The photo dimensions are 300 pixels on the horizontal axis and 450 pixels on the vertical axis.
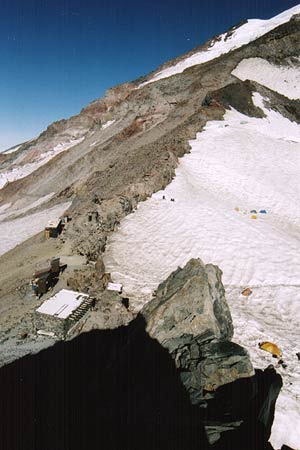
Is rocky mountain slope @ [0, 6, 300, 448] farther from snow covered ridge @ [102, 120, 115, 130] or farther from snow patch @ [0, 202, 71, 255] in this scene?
snow covered ridge @ [102, 120, 115, 130]

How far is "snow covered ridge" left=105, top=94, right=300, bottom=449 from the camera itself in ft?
30.5

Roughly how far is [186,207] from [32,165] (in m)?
41.1

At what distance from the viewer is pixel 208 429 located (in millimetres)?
5480

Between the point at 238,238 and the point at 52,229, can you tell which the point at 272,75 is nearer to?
the point at 238,238

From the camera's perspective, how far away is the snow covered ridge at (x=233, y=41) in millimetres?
61500

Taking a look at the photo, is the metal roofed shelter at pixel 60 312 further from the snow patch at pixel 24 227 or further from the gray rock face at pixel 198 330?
the snow patch at pixel 24 227

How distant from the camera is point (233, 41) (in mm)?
65812

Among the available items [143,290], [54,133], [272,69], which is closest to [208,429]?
[143,290]

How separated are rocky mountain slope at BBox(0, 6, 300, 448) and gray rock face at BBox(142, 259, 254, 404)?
4.49 feet

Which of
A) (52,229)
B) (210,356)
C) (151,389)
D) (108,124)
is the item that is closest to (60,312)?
(151,389)

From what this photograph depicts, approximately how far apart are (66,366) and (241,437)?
13.1 ft

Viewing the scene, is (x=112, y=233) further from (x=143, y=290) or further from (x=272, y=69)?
(x=272, y=69)

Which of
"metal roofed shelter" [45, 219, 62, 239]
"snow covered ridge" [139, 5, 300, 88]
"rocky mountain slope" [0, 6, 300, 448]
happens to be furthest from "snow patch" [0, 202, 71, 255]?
"snow covered ridge" [139, 5, 300, 88]

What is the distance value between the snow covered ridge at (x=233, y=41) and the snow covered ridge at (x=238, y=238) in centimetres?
4071
